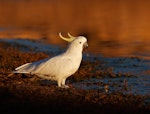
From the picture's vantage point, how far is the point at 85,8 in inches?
1842

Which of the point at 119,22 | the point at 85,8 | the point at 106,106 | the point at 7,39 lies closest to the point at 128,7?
the point at 85,8

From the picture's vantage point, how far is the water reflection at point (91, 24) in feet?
79.6

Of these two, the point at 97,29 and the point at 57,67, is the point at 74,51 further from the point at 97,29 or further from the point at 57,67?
the point at 97,29

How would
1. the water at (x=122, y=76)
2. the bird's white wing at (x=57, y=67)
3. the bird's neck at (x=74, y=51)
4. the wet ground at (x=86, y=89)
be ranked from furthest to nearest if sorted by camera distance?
the water at (x=122, y=76) < the bird's neck at (x=74, y=51) < the bird's white wing at (x=57, y=67) < the wet ground at (x=86, y=89)

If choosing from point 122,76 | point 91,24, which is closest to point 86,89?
point 122,76

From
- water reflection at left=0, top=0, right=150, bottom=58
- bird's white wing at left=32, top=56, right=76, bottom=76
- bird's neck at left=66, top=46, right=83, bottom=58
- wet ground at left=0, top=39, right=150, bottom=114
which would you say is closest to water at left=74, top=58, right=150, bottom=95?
wet ground at left=0, top=39, right=150, bottom=114

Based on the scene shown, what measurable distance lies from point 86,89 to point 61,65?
1506 millimetres

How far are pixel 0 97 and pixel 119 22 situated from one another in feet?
85.5

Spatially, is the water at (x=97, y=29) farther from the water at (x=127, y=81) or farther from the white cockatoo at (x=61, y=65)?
the white cockatoo at (x=61, y=65)

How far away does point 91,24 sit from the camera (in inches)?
1330

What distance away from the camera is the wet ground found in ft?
29.9

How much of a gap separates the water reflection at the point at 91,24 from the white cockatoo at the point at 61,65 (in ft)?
30.1

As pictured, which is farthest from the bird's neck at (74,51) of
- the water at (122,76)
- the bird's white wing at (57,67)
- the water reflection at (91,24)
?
the water reflection at (91,24)

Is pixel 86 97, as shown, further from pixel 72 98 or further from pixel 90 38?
pixel 90 38
